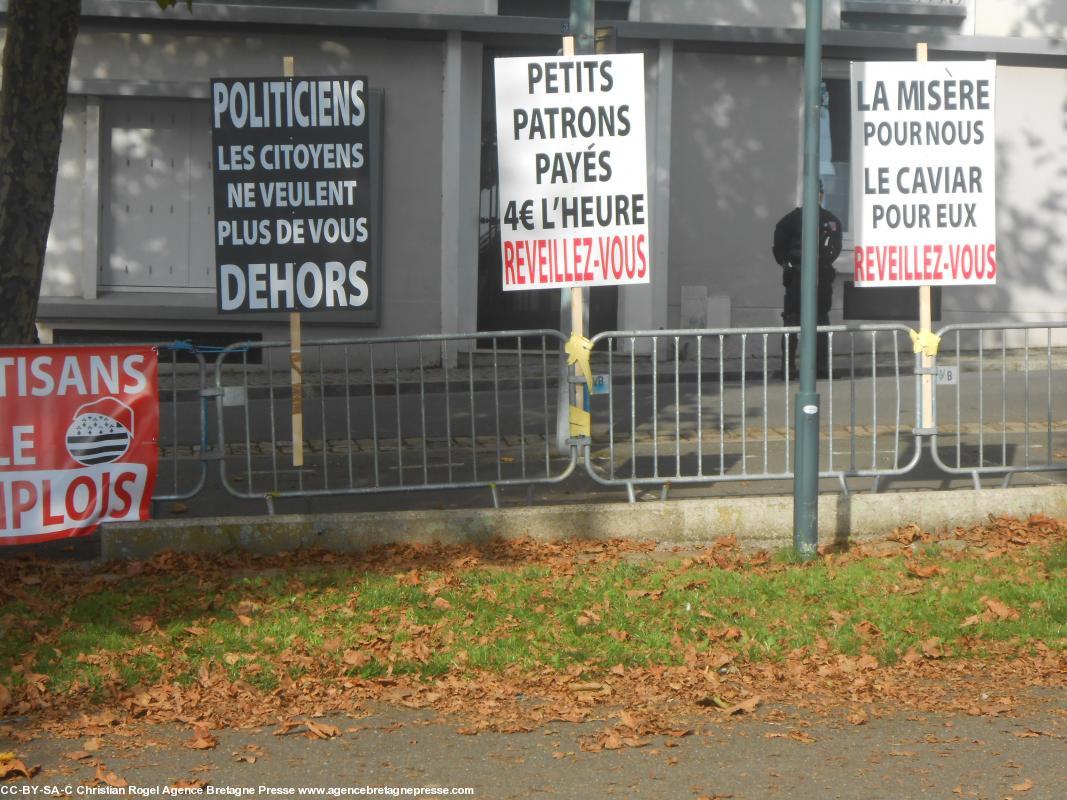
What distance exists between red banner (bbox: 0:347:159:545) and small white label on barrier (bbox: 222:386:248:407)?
40cm

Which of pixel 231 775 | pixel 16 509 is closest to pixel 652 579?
pixel 231 775

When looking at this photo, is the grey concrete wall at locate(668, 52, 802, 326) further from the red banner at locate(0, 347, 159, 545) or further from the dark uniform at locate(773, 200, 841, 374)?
the red banner at locate(0, 347, 159, 545)

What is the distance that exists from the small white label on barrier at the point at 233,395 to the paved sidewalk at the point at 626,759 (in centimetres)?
314

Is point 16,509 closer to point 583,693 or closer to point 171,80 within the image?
point 583,693

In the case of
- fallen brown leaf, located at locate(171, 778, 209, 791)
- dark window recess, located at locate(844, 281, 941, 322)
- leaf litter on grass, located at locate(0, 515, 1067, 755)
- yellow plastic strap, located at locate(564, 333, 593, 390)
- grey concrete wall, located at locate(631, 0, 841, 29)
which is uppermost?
grey concrete wall, located at locate(631, 0, 841, 29)

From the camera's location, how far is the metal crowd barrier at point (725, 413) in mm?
9125

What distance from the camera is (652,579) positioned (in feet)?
25.7

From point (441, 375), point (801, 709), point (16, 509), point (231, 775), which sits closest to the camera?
point (231, 775)

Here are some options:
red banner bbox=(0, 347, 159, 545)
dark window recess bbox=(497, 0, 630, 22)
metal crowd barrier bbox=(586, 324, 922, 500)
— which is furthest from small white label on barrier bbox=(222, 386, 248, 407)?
dark window recess bbox=(497, 0, 630, 22)

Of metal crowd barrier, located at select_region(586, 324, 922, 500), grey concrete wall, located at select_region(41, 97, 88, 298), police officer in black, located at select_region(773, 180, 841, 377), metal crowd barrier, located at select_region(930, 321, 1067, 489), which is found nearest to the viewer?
metal crowd barrier, located at select_region(586, 324, 922, 500)

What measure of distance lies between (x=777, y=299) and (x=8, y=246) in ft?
37.3

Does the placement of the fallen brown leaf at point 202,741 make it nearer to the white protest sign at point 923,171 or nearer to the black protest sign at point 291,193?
the black protest sign at point 291,193

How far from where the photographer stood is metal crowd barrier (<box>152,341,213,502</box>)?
8812 mm

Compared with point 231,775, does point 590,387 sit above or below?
above
